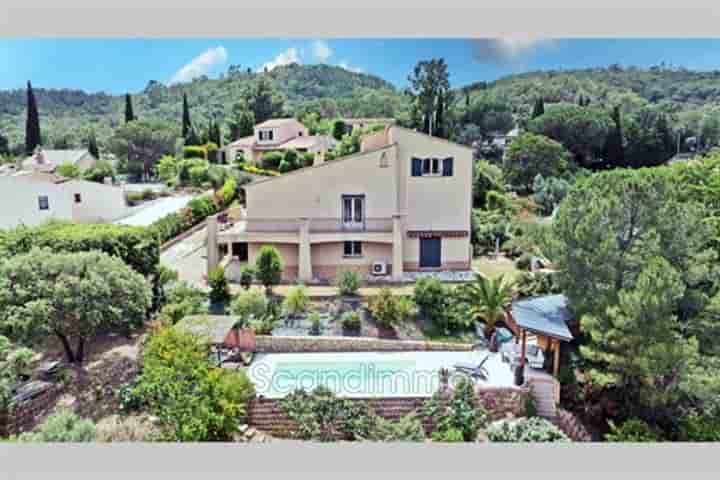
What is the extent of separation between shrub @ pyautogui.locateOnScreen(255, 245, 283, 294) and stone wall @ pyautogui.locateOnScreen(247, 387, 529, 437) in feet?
19.2

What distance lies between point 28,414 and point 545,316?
12.4 meters

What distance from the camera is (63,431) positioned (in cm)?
1070

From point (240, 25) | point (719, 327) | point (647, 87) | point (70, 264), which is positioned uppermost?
point (647, 87)

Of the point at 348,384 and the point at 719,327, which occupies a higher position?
the point at 719,327

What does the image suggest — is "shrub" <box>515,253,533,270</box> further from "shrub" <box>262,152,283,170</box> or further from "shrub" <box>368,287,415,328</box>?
"shrub" <box>262,152,283,170</box>

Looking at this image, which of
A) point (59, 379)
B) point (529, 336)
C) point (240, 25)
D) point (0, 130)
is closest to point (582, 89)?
point (529, 336)

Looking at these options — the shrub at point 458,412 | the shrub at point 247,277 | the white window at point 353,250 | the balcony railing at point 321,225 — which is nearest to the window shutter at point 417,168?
the balcony railing at point 321,225

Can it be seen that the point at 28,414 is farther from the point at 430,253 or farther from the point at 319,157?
the point at 319,157

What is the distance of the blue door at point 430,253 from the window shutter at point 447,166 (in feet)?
8.06

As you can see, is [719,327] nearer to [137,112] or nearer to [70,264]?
[70,264]

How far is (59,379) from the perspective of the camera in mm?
13016

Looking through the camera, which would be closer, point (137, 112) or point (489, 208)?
point (489, 208)

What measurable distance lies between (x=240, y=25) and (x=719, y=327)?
12.8m

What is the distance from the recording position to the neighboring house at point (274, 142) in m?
42.8
